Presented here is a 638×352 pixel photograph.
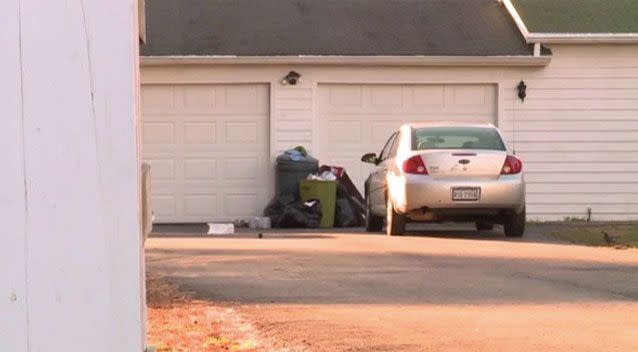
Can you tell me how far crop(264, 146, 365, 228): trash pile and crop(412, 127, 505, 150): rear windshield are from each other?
4.11 m

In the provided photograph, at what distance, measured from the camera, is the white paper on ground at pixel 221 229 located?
17.5m

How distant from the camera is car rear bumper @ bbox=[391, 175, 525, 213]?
14.4 meters

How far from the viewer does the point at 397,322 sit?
740cm

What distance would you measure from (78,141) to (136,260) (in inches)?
10.5

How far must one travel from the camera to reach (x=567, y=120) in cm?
2036

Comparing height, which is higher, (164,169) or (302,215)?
(164,169)

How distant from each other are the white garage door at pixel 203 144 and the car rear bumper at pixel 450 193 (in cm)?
589

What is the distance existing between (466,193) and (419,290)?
A: 529cm

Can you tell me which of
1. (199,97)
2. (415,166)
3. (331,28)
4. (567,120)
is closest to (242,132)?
(199,97)

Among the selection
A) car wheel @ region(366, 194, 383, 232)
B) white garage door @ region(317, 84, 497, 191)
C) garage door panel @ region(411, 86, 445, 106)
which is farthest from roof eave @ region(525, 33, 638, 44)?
car wheel @ region(366, 194, 383, 232)

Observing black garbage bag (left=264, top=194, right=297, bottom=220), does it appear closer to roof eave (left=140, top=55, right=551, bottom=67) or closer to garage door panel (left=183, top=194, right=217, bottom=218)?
garage door panel (left=183, top=194, right=217, bottom=218)

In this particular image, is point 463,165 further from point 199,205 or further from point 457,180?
point 199,205

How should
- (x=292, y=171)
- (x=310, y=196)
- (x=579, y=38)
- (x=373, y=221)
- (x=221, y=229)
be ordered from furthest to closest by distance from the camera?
(x=579, y=38), (x=292, y=171), (x=310, y=196), (x=221, y=229), (x=373, y=221)

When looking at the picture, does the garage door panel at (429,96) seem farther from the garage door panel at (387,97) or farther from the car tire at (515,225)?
the car tire at (515,225)
